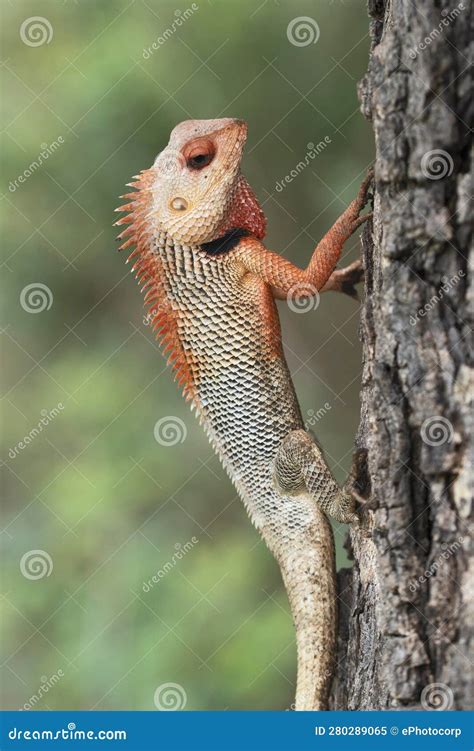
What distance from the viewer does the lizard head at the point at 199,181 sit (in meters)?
3.16

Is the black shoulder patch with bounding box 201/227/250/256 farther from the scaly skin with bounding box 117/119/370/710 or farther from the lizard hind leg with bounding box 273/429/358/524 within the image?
the lizard hind leg with bounding box 273/429/358/524

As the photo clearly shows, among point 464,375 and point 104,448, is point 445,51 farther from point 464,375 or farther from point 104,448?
point 104,448

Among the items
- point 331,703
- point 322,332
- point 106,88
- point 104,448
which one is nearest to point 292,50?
point 106,88

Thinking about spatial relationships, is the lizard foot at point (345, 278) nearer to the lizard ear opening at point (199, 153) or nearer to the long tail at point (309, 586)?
the lizard ear opening at point (199, 153)

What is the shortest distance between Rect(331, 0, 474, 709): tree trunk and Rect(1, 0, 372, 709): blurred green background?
2140 mm

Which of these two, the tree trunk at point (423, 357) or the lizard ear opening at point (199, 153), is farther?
the lizard ear opening at point (199, 153)

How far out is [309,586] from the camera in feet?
10.1

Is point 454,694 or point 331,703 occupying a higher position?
point 454,694

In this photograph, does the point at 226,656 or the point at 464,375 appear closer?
Answer: the point at 464,375

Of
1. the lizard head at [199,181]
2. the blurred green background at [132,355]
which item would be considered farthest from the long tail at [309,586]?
the blurred green background at [132,355]

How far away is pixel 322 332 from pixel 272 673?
2.26 metres

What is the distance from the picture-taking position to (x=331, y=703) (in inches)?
114

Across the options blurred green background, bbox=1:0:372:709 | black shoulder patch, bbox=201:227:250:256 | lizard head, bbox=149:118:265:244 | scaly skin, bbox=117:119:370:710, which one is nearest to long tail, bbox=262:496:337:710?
scaly skin, bbox=117:119:370:710

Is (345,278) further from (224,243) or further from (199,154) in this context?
(199,154)
